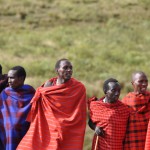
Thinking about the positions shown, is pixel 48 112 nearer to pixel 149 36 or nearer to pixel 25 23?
pixel 149 36

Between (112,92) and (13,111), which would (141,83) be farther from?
(13,111)

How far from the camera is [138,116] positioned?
15.8 ft

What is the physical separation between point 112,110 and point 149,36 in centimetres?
1437

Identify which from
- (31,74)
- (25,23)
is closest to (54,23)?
(25,23)

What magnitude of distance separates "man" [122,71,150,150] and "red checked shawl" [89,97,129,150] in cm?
8

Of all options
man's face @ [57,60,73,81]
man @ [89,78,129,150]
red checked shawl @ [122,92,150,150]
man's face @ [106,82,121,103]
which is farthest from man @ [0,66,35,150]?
red checked shawl @ [122,92,150,150]

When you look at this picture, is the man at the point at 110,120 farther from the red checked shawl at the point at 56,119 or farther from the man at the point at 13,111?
the man at the point at 13,111

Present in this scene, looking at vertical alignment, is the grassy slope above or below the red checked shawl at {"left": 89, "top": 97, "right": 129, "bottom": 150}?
above

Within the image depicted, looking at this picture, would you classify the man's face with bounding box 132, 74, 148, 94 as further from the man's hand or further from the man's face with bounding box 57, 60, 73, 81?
the man's face with bounding box 57, 60, 73, 81

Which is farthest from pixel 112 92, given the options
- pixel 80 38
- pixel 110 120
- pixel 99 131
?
pixel 80 38

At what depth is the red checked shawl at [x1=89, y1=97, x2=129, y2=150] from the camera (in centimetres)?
474

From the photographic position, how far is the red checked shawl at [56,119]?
470cm

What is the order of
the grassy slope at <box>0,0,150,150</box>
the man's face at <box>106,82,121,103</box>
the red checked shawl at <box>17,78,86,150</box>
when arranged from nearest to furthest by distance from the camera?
the red checked shawl at <box>17,78,86,150</box> < the man's face at <box>106,82,121,103</box> < the grassy slope at <box>0,0,150,150</box>

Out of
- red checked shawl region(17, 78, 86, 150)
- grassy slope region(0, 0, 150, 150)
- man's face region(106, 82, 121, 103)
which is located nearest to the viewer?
red checked shawl region(17, 78, 86, 150)
